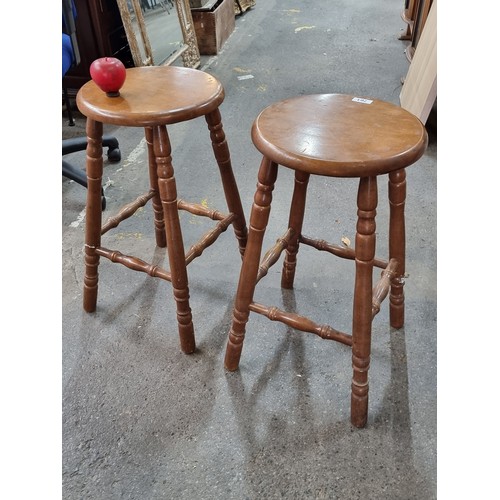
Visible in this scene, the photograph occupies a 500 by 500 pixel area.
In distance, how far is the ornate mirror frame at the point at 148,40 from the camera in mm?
2828

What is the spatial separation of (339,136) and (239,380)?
75 cm

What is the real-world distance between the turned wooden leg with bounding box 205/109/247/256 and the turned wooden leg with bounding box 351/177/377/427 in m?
0.52

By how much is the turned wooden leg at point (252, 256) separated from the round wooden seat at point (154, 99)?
0.83 feet

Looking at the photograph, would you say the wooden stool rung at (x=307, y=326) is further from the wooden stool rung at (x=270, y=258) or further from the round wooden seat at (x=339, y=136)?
the round wooden seat at (x=339, y=136)

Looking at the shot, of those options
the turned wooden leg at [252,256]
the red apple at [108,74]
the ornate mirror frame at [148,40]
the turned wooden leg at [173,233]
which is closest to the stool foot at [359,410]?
the turned wooden leg at [252,256]

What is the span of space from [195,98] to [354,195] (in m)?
1.16

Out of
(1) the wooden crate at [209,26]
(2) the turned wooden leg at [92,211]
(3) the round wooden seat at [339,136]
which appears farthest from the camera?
(1) the wooden crate at [209,26]

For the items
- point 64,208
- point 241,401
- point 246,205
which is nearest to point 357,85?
point 246,205

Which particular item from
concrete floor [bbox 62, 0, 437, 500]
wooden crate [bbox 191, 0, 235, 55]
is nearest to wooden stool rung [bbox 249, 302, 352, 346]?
concrete floor [bbox 62, 0, 437, 500]

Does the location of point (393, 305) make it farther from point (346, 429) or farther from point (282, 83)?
point (282, 83)

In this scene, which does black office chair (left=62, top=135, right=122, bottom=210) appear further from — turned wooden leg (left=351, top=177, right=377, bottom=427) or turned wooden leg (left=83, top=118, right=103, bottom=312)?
turned wooden leg (left=351, top=177, right=377, bottom=427)

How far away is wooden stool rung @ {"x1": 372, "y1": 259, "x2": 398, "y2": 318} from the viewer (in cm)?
129

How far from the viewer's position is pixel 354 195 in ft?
7.27

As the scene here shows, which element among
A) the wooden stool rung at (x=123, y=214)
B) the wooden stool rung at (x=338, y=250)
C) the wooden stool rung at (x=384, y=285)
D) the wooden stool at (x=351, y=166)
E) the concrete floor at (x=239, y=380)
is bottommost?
the concrete floor at (x=239, y=380)
